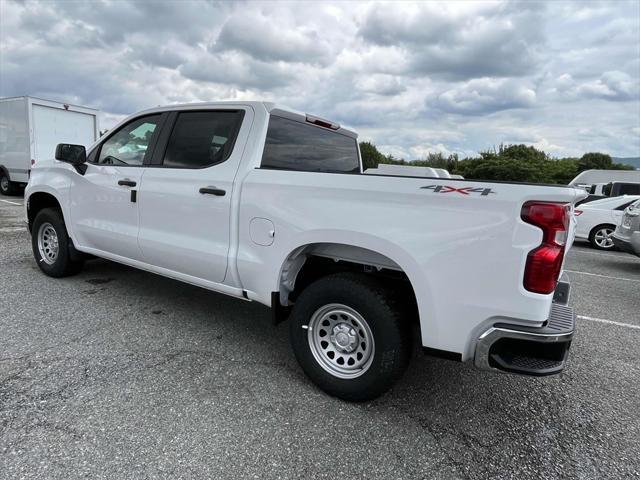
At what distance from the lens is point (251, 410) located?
107 inches

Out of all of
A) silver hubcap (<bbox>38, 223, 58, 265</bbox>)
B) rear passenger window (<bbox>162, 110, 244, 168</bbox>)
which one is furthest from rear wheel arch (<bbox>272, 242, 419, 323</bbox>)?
silver hubcap (<bbox>38, 223, 58, 265</bbox>)

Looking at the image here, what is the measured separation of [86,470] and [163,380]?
2.88 ft

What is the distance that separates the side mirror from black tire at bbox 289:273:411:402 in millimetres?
2960

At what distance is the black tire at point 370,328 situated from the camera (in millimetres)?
2620

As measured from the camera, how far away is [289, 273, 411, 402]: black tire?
8.60ft

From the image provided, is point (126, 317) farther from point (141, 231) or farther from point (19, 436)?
point (19, 436)

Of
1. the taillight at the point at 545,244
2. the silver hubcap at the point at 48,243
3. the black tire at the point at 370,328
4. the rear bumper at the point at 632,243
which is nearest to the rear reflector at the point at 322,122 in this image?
the black tire at the point at 370,328

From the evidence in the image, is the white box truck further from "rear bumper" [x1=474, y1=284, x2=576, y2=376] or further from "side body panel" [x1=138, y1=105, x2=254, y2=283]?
"rear bumper" [x1=474, y1=284, x2=576, y2=376]

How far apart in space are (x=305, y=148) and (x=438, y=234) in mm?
1749

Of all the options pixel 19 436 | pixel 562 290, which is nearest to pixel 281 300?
pixel 19 436

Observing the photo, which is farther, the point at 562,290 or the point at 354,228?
the point at 562,290

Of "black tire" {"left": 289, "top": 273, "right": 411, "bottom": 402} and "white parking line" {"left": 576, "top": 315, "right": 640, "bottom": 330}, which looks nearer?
"black tire" {"left": 289, "top": 273, "right": 411, "bottom": 402}

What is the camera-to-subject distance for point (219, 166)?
3350 mm

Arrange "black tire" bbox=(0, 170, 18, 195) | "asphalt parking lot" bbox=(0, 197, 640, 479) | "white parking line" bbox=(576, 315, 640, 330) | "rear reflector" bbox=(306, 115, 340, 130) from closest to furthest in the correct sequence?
"asphalt parking lot" bbox=(0, 197, 640, 479), "rear reflector" bbox=(306, 115, 340, 130), "white parking line" bbox=(576, 315, 640, 330), "black tire" bbox=(0, 170, 18, 195)
